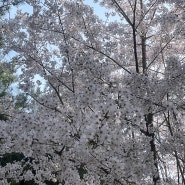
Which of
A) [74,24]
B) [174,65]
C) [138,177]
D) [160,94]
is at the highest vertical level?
[74,24]

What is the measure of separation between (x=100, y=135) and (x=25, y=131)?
116cm

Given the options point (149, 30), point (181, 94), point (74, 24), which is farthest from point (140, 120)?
point (149, 30)

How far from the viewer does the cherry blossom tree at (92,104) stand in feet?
16.2

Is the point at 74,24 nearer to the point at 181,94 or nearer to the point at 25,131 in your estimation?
the point at 181,94

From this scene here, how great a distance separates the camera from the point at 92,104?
5520mm

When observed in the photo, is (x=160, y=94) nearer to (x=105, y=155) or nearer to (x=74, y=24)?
(x=105, y=155)

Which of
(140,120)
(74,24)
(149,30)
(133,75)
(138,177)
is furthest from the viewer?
(149,30)

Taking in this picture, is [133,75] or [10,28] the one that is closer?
[133,75]

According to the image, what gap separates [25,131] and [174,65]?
3.40 m

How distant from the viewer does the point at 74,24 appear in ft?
31.1

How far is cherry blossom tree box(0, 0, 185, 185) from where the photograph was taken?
494 cm

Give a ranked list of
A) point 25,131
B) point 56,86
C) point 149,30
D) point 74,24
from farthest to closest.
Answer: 1. point 149,30
2. point 74,24
3. point 56,86
4. point 25,131

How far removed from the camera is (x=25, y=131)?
4.81m

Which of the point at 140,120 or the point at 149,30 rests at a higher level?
the point at 149,30
